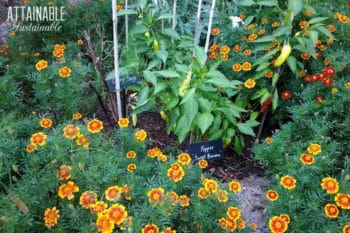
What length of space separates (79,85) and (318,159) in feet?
4.50

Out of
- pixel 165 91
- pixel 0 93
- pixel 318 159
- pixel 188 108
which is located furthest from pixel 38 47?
pixel 318 159

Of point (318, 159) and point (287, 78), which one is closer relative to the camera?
point (318, 159)

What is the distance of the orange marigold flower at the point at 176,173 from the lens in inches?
62.7

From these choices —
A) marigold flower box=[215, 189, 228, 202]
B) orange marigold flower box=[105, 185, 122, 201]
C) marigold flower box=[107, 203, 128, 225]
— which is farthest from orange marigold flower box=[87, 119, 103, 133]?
marigold flower box=[215, 189, 228, 202]

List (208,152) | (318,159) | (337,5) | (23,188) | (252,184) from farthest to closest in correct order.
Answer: (337,5) → (252,184) → (208,152) → (318,159) → (23,188)

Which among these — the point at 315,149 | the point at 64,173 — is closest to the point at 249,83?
the point at 315,149

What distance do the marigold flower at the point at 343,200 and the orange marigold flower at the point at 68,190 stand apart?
108cm

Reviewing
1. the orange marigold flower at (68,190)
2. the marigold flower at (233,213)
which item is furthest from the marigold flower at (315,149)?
the orange marigold flower at (68,190)

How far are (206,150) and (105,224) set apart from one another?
0.88 m

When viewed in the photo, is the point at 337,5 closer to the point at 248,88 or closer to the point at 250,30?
the point at 250,30

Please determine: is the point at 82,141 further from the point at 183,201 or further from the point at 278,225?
the point at 278,225

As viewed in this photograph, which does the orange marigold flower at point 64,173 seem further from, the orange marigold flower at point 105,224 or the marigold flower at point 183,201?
the marigold flower at point 183,201

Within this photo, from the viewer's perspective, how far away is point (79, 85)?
2.27 m

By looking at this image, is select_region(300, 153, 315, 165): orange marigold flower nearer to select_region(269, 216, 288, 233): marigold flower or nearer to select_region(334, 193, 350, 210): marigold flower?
select_region(334, 193, 350, 210): marigold flower
